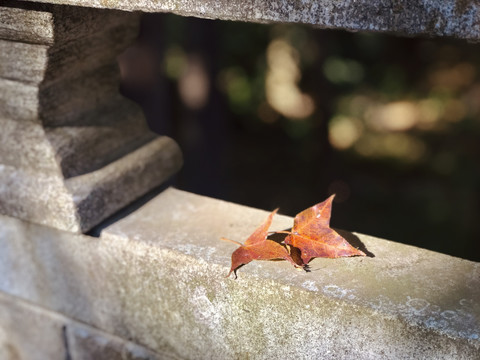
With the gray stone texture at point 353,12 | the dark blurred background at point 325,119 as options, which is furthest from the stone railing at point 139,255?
the dark blurred background at point 325,119

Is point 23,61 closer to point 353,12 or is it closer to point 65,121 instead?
point 65,121

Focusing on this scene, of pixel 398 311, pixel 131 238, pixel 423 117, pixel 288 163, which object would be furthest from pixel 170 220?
pixel 423 117

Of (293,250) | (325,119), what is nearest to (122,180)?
(293,250)

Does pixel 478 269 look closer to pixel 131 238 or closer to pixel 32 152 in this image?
pixel 131 238

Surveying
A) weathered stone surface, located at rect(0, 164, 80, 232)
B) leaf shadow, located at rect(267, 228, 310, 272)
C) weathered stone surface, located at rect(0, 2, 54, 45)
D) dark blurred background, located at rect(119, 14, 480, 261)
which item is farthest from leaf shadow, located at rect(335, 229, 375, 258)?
dark blurred background, located at rect(119, 14, 480, 261)

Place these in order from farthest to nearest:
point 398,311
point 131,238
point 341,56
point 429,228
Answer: point 341,56 → point 429,228 → point 131,238 → point 398,311

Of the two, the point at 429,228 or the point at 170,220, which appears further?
the point at 429,228

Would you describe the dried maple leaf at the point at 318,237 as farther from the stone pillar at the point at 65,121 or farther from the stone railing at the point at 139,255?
the stone pillar at the point at 65,121
